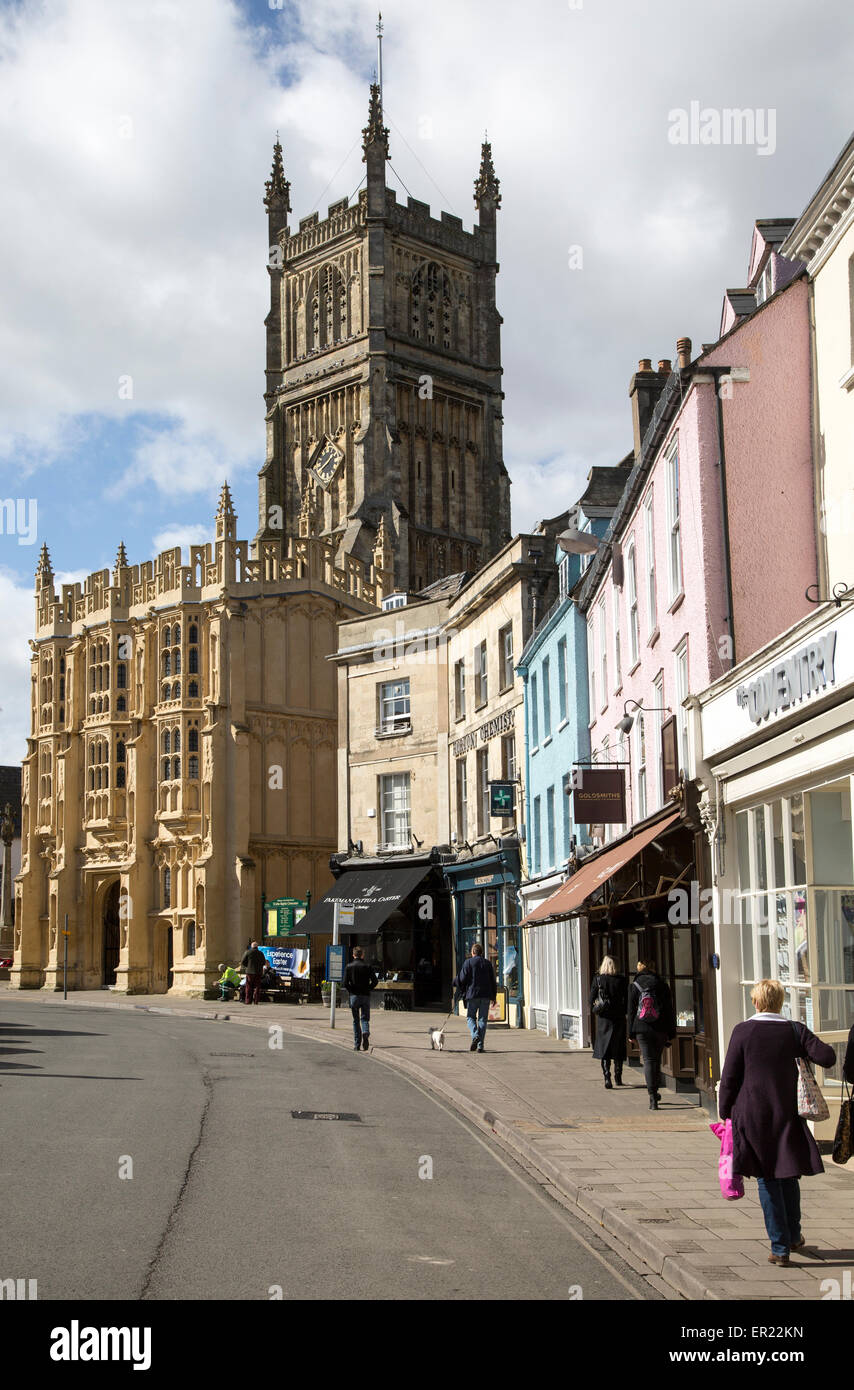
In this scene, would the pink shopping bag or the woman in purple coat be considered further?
the pink shopping bag

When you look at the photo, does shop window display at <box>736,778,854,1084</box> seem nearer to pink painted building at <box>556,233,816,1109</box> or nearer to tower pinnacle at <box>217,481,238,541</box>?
pink painted building at <box>556,233,816,1109</box>

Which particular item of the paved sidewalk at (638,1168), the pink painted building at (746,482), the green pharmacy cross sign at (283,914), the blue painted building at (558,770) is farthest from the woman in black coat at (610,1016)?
the green pharmacy cross sign at (283,914)

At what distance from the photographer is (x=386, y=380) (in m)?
82.2

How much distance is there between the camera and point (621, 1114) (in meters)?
15.4

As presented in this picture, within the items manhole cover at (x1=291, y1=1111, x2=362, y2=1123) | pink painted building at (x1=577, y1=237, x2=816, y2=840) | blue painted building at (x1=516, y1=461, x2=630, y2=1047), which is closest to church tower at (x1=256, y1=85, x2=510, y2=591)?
blue painted building at (x1=516, y1=461, x2=630, y2=1047)

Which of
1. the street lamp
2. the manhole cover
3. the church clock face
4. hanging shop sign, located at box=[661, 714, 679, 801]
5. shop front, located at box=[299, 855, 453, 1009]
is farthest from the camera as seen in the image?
the church clock face

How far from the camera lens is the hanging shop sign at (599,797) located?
2091 cm

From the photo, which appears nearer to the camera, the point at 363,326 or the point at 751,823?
the point at 751,823

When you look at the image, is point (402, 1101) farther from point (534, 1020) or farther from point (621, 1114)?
point (534, 1020)

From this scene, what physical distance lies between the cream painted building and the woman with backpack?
4766 mm

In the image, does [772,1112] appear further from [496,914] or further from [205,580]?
[205,580]

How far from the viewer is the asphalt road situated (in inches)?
299
